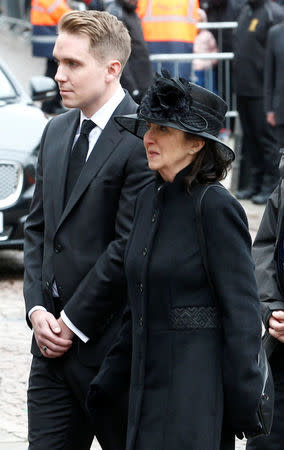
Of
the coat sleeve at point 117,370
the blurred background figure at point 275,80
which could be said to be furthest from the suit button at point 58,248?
the blurred background figure at point 275,80

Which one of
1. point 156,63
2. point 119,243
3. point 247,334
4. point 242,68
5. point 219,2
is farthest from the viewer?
point 219,2

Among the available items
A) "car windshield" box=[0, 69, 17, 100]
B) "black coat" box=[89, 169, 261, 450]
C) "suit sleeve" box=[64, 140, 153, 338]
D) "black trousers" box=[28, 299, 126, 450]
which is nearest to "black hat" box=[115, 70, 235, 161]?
"black coat" box=[89, 169, 261, 450]

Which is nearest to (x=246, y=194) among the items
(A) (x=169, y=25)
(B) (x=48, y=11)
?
(A) (x=169, y=25)

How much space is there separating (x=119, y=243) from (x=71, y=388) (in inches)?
21.7

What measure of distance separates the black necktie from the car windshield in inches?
214

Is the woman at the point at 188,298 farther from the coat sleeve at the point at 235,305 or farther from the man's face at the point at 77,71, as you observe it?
the man's face at the point at 77,71

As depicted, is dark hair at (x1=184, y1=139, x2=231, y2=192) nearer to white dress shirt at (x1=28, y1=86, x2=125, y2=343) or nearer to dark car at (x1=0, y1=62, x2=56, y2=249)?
white dress shirt at (x1=28, y1=86, x2=125, y2=343)

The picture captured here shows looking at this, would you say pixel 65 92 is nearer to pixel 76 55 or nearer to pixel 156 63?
pixel 76 55

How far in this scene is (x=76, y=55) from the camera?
4.12m

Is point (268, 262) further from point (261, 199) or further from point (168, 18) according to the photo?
point (168, 18)

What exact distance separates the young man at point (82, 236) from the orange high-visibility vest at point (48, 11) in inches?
416

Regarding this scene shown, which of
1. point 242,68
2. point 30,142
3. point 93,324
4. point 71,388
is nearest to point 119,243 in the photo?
point 93,324

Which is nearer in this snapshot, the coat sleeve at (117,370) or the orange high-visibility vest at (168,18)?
the coat sleeve at (117,370)

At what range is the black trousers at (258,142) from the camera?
1245cm
